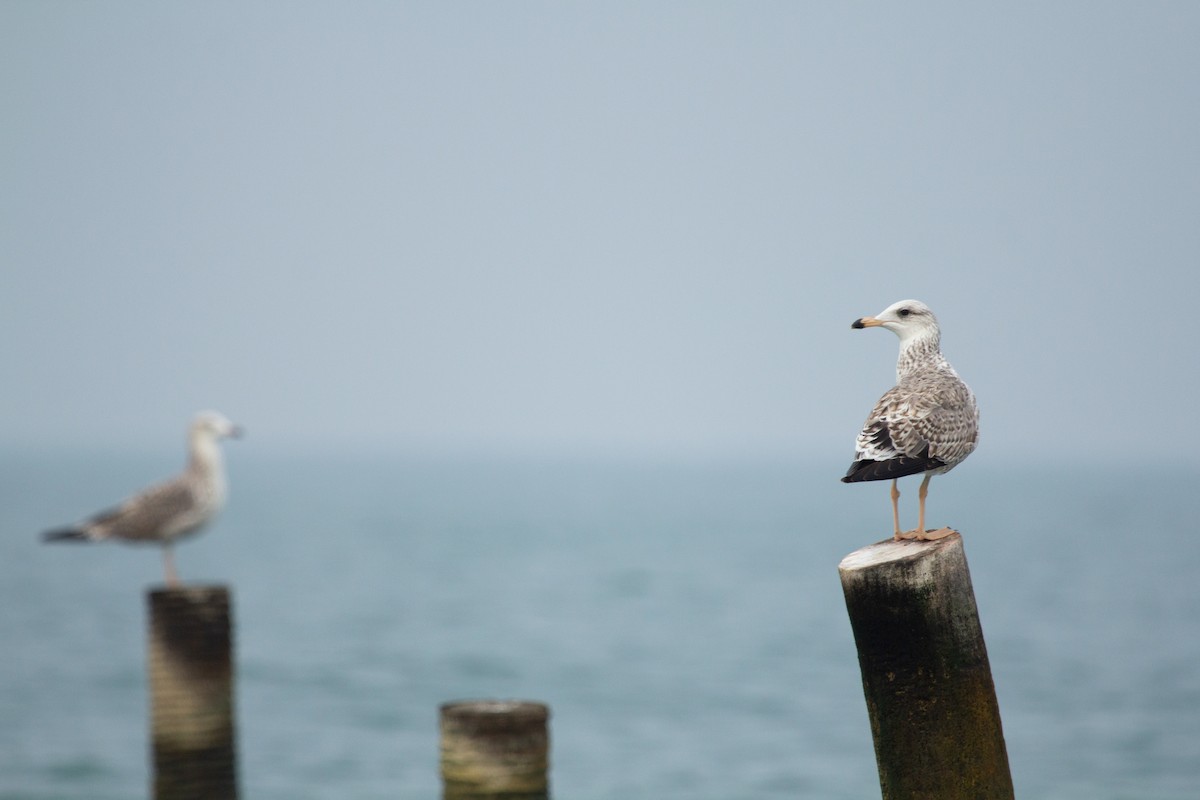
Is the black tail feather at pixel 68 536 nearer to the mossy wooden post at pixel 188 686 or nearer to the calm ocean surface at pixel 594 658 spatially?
the mossy wooden post at pixel 188 686

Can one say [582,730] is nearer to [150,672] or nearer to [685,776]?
[685,776]

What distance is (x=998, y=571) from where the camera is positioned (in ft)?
222

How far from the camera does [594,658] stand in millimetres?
41344

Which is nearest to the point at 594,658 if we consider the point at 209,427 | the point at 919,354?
the point at 209,427

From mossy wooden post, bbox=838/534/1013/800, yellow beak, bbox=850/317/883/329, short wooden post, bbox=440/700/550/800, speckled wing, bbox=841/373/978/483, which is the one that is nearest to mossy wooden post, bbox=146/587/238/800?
short wooden post, bbox=440/700/550/800

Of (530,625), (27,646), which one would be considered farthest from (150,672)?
(530,625)

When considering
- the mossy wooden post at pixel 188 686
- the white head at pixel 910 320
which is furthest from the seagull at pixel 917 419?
the mossy wooden post at pixel 188 686

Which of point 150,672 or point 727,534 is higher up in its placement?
point 727,534

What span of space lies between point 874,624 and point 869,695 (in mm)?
278

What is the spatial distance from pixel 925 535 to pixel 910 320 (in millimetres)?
1282

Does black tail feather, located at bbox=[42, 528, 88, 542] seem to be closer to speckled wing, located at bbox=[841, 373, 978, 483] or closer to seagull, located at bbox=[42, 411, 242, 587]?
seagull, located at bbox=[42, 411, 242, 587]

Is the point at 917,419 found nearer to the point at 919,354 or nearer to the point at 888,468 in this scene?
the point at 888,468

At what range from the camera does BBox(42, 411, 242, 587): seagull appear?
1352 centimetres

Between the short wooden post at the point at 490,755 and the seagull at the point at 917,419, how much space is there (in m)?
2.15
